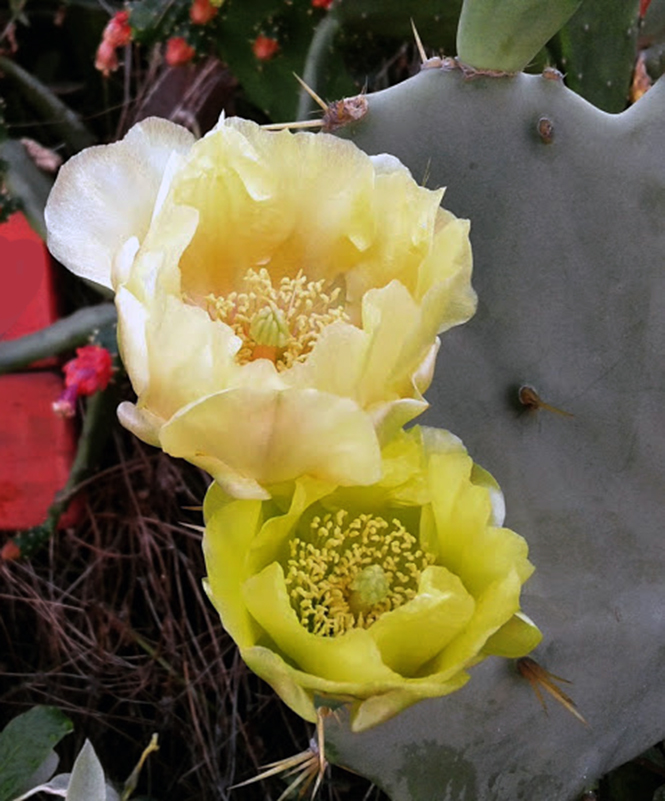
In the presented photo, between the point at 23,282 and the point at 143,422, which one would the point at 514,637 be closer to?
the point at 143,422

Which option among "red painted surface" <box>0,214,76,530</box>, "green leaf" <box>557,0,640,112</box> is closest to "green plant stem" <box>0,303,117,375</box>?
"red painted surface" <box>0,214,76,530</box>

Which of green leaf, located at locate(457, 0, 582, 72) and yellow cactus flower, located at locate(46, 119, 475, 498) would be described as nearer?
yellow cactus flower, located at locate(46, 119, 475, 498)

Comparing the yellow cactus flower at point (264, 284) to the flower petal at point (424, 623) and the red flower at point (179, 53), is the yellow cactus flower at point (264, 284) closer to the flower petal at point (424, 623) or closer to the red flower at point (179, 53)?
the flower petal at point (424, 623)

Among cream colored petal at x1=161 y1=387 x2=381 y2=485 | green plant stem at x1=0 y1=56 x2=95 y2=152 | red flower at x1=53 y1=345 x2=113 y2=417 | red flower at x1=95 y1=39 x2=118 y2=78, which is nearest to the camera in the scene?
cream colored petal at x1=161 y1=387 x2=381 y2=485

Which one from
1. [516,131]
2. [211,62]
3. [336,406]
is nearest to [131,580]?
[211,62]

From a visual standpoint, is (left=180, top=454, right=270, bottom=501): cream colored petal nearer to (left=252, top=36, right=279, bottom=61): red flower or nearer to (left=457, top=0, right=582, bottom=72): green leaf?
(left=457, top=0, right=582, bottom=72): green leaf

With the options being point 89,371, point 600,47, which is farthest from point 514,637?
point 89,371

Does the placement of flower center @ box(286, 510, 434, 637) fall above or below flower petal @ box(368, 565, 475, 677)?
below

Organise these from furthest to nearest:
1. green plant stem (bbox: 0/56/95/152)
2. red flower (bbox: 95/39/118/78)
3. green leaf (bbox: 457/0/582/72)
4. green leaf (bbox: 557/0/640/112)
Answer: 1. green plant stem (bbox: 0/56/95/152)
2. red flower (bbox: 95/39/118/78)
3. green leaf (bbox: 557/0/640/112)
4. green leaf (bbox: 457/0/582/72)
